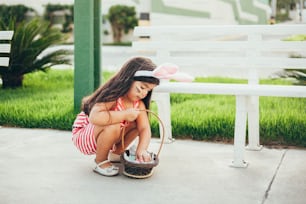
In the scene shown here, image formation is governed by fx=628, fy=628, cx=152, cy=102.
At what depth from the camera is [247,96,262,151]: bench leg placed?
4.27m

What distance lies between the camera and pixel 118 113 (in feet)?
11.7

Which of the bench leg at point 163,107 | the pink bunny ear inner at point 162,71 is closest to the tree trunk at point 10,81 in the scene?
the bench leg at point 163,107

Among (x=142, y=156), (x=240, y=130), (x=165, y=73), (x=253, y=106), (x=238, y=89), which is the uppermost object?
(x=165, y=73)

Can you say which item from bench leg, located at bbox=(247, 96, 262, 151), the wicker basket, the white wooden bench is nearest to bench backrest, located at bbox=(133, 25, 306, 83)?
the white wooden bench

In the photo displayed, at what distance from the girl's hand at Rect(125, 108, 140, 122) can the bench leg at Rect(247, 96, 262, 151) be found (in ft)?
3.03

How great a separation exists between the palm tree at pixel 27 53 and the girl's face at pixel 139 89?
345 centimetres

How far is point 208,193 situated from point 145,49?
5.48 ft

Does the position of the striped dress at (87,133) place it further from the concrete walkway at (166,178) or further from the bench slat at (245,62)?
the bench slat at (245,62)

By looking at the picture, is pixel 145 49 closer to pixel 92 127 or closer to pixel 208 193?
pixel 92 127

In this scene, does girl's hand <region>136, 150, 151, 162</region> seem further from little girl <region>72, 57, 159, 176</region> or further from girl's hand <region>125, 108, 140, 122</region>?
girl's hand <region>125, 108, 140, 122</region>

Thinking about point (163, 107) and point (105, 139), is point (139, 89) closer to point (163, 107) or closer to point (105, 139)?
point (105, 139)

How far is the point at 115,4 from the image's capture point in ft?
77.5

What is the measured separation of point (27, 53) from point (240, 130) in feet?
12.1

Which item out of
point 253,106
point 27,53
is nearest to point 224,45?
point 253,106
